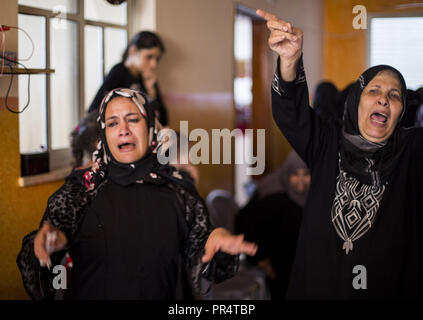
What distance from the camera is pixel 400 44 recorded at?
142cm

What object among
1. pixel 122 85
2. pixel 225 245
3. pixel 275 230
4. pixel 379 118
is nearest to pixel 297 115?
pixel 379 118

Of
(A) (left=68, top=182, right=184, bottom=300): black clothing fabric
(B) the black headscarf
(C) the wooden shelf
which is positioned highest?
(C) the wooden shelf

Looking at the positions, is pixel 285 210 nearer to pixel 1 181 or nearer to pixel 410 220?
pixel 410 220

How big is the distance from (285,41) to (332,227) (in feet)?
1.52

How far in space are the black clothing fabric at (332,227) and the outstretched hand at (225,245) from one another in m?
0.25

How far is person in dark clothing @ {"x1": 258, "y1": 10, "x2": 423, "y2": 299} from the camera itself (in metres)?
1.24

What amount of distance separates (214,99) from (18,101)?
0.74 m

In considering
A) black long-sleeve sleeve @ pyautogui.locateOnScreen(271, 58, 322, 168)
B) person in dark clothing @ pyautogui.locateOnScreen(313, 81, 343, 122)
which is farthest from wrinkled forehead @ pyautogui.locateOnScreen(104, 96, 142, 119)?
person in dark clothing @ pyautogui.locateOnScreen(313, 81, 343, 122)

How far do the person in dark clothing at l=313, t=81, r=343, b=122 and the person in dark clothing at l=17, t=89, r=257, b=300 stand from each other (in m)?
0.46

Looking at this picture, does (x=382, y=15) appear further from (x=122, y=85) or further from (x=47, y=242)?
(x=47, y=242)

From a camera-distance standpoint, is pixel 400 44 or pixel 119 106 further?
pixel 400 44

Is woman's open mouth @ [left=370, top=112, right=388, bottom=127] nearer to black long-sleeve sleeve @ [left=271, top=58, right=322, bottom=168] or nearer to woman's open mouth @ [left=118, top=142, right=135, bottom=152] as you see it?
black long-sleeve sleeve @ [left=271, top=58, right=322, bottom=168]
